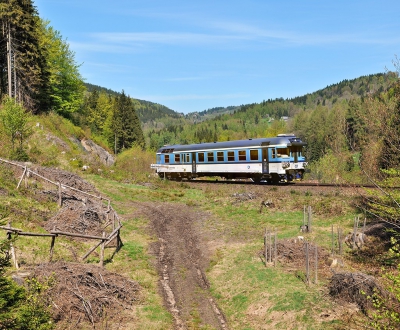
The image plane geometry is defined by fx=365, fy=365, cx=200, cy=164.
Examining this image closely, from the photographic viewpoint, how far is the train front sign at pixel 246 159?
30.2m

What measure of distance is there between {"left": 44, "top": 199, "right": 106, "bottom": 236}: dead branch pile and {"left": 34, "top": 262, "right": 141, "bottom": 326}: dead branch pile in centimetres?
572

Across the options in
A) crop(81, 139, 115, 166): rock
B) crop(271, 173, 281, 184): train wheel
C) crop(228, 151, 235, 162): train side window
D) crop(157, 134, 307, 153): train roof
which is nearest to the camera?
crop(157, 134, 307, 153): train roof

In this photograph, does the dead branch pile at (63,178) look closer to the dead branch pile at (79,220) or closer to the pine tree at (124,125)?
the dead branch pile at (79,220)

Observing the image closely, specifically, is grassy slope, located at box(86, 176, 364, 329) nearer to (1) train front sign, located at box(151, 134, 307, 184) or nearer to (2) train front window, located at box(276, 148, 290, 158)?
(1) train front sign, located at box(151, 134, 307, 184)

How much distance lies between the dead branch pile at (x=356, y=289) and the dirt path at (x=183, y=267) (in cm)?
366

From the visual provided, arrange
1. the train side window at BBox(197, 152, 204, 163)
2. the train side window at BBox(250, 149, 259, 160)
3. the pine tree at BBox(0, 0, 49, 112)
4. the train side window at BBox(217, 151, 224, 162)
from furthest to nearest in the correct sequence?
the pine tree at BBox(0, 0, 49, 112) → the train side window at BBox(197, 152, 204, 163) → the train side window at BBox(217, 151, 224, 162) → the train side window at BBox(250, 149, 259, 160)

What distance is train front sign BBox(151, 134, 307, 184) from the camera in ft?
99.2

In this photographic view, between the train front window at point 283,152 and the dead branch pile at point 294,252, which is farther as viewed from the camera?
the train front window at point 283,152

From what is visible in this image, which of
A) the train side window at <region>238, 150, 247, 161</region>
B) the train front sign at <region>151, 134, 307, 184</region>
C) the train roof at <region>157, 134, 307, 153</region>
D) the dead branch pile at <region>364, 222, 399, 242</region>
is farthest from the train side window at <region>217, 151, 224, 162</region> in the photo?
the dead branch pile at <region>364, 222, 399, 242</region>

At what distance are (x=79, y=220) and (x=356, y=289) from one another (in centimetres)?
1343

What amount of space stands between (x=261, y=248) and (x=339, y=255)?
3.48 meters

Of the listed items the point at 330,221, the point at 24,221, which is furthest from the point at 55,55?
the point at 330,221

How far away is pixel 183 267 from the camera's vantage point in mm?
16016

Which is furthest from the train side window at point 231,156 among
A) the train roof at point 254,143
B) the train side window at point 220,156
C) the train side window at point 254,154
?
the train side window at point 254,154
